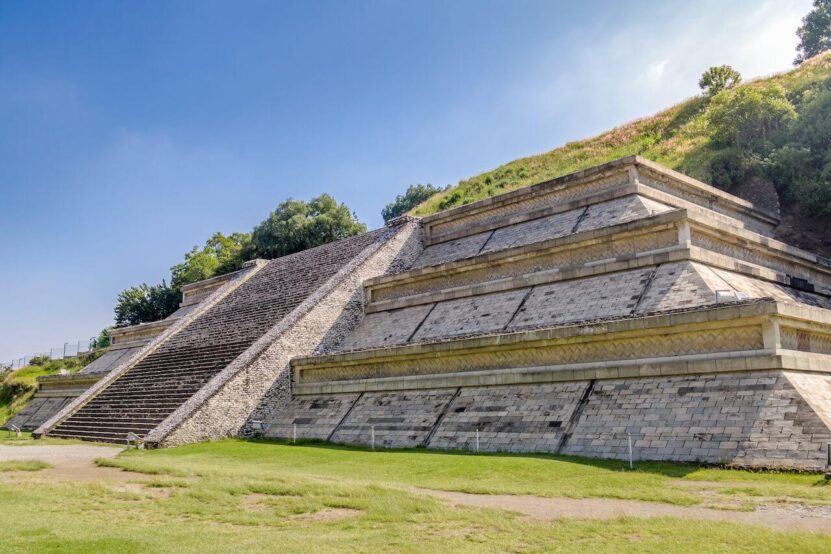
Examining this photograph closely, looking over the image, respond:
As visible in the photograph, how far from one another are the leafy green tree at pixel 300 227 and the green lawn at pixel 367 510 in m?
27.5

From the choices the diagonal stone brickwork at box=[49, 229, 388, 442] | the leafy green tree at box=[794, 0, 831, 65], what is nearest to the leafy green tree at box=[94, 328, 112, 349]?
the diagonal stone brickwork at box=[49, 229, 388, 442]

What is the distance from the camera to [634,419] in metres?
9.79

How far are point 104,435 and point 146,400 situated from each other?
1.48m

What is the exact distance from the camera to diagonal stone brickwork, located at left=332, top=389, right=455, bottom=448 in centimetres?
1245

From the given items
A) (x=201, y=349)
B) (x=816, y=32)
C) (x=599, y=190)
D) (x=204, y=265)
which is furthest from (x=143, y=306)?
(x=816, y=32)

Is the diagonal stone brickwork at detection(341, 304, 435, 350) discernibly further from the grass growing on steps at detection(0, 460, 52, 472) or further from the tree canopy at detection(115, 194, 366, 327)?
the tree canopy at detection(115, 194, 366, 327)

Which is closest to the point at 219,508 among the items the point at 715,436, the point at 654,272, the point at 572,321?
the point at 715,436

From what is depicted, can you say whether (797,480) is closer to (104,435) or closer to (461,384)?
(461,384)

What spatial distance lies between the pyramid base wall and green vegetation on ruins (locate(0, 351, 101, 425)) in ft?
70.4

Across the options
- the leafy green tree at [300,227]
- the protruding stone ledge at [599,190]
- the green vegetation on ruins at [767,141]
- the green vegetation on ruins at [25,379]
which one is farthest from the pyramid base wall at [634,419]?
the leafy green tree at [300,227]

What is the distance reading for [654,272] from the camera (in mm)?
13016

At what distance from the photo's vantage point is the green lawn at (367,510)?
533 centimetres

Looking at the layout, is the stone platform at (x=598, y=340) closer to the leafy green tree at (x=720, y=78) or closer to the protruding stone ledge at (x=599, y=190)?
the protruding stone ledge at (x=599, y=190)

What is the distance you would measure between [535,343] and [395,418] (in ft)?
10.7
